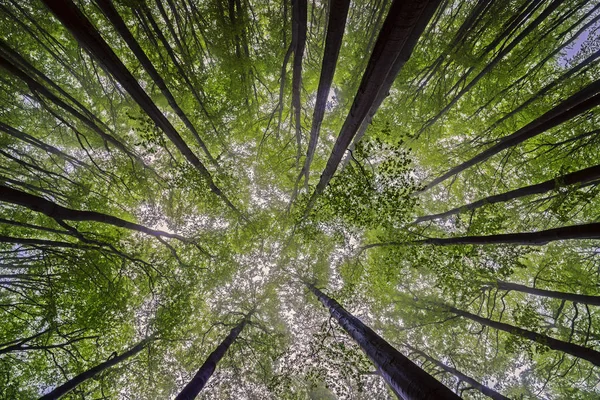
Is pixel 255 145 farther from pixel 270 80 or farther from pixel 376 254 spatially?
pixel 376 254

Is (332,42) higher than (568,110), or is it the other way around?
(568,110)

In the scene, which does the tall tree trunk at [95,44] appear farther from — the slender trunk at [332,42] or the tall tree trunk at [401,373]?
the tall tree trunk at [401,373]

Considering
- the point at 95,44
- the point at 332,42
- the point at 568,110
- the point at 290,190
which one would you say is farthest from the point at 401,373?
the point at 290,190

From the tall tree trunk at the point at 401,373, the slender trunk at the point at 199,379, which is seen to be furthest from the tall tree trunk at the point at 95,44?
the tall tree trunk at the point at 401,373

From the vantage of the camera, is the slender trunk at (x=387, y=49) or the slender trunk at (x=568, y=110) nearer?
the slender trunk at (x=387, y=49)

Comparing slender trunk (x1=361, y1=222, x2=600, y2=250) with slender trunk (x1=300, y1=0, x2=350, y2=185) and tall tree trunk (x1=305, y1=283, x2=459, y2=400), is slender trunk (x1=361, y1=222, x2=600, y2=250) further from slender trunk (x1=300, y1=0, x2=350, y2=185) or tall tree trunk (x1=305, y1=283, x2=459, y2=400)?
slender trunk (x1=300, y1=0, x2=350, y2=185)

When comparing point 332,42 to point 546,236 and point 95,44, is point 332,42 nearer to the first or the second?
point 95,44

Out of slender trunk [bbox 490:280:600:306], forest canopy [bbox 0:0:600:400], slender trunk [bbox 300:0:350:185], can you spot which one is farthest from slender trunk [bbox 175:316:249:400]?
slender trunk [bbox 490:280:600:306]

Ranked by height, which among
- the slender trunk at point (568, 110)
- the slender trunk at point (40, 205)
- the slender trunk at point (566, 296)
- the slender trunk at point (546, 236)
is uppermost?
the slender trunk at point (568, 110)
